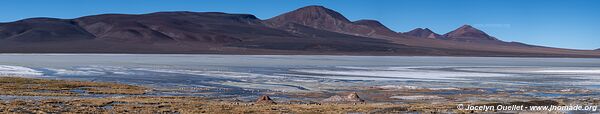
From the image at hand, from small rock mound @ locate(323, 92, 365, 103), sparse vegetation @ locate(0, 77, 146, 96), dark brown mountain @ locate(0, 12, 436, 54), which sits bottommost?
small rock mound @ locate(323, 92, 365, 103)

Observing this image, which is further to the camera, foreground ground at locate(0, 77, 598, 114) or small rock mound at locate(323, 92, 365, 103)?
small rock mound at locate(323, 92, 365, 103)

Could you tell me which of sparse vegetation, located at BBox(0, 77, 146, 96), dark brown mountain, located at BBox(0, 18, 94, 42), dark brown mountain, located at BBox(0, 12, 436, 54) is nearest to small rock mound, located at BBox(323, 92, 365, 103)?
sparse vegetation, located at BBox(0, 77, 146, 96)

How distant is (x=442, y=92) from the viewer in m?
24.6

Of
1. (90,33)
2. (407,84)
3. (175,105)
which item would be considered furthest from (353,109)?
(90,33)

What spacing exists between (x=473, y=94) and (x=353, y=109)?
8.04m

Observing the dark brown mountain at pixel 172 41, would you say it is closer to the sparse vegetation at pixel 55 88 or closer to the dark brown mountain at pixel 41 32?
the dark brown mountain at pixel 41 32

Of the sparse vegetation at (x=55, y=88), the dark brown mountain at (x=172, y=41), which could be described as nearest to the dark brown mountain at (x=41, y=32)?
the dark brown mountain at (x=172, y=41)

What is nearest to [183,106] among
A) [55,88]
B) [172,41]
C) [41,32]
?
[55,88]

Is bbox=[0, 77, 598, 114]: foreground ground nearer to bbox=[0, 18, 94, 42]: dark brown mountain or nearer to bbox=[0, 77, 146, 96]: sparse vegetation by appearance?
bbox=[0, 77, 146, 96]: sparse vegetation

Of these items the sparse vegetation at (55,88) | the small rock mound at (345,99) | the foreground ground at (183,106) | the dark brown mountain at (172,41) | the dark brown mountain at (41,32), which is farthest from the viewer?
the dark brown mountain at (41,32)

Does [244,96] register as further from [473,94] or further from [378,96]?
[473,94]

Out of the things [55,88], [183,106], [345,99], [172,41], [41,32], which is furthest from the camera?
[41,32]

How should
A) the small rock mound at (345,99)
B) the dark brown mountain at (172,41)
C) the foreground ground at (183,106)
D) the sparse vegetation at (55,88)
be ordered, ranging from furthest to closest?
the dark brown mountain at (172,41), the sparse vegetation at (55,88), the small rock mound at (345,99), the foreground ground at (183,106)

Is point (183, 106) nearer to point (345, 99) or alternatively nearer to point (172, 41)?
point (345, 99)
